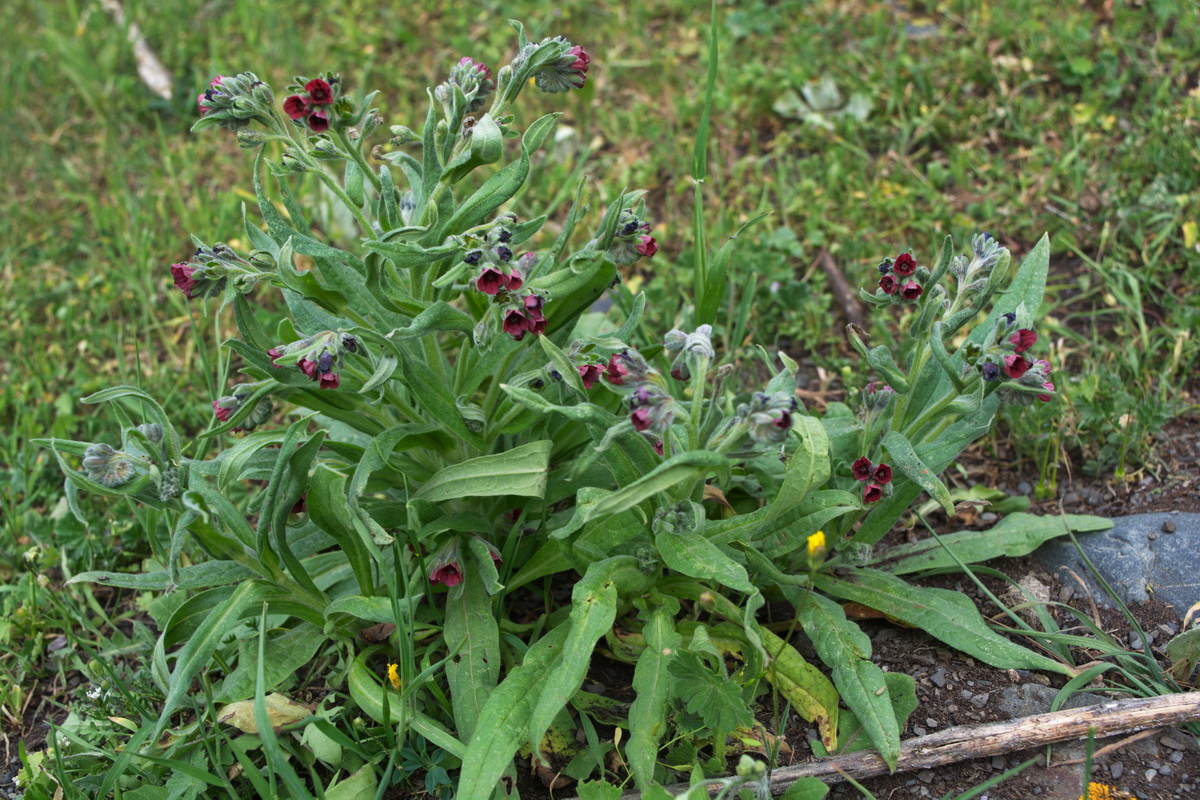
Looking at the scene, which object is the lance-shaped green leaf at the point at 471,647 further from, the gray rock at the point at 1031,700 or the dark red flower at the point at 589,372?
the gray rock at the point at 1031,700

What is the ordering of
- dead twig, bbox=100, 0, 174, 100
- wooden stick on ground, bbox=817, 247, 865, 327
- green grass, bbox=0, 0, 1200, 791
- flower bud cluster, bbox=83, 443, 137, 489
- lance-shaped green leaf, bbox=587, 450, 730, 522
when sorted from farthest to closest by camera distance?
dead twig, bbox=100, 0, 174, 100
wooden stick on ground, bbox=817, 247, 865, 327
green grass, bbox=0, 0, 1200, 791
flower bud cluster, bbox=83, 443, 137, 489
lance-shaped green leaf, bbox=587, 450, 730, 522

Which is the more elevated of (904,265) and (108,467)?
(108,467)

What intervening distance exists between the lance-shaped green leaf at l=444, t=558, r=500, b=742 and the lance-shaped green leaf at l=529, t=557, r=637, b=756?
227mm

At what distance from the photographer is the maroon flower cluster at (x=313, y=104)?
8.35 ft

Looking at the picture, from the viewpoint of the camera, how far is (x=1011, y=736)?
7.97 ft

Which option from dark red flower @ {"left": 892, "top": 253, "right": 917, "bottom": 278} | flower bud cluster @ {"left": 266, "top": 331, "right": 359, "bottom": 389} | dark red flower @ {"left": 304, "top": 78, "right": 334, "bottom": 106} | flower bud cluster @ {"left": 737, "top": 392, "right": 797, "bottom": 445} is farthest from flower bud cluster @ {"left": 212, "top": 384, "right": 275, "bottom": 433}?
dark red flower @ {"left": 892, "top": 253, "right": 917, "bottom": 278}

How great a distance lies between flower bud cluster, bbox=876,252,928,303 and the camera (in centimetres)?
260

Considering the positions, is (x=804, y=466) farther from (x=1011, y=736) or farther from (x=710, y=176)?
(x=710, y=176)

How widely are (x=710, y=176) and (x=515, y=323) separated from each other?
2.65m

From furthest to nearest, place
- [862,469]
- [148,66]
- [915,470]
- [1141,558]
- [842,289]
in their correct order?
[148,66] → [842,289] → [1141,558] → [862,469] → [915,470]

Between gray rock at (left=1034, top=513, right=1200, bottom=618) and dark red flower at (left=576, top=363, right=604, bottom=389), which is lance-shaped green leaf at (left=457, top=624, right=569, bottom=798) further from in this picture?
→ gray rock at (left=1034, top=513, right=1200, bottom=618)

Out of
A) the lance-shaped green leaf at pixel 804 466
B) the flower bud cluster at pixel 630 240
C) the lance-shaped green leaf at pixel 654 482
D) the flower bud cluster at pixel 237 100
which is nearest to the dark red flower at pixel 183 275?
the flower bud cluster at pixel 237 100

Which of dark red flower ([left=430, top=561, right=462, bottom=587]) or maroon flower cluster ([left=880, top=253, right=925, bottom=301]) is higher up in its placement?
maroon flower cluster ([left=880, top=253, right=925, bottom=301])

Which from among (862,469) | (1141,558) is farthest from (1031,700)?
(862,469)
